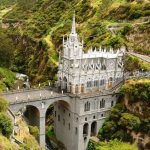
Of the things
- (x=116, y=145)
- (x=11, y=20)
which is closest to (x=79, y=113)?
(x=116, y=145)

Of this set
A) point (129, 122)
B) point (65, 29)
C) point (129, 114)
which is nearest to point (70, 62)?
point (129, 114)

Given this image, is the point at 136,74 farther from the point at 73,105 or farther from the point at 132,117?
the point at 73,105

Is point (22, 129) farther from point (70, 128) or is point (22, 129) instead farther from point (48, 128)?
point (48, 128)

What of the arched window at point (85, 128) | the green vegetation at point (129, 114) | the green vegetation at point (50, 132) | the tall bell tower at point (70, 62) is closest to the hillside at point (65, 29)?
the green vegetation at point (50, 132)

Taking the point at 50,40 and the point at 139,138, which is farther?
the point at 50,40

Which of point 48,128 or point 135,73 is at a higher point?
point 135,73

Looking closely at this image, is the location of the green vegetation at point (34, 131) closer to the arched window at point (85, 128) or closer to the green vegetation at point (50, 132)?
the arched window at point (85, 128)
